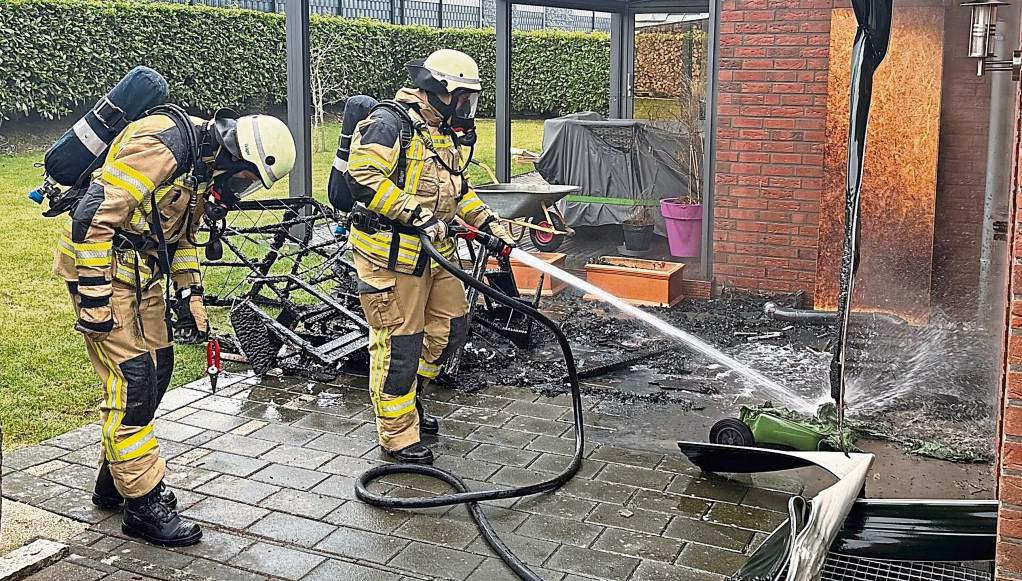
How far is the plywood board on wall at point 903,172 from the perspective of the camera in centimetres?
715

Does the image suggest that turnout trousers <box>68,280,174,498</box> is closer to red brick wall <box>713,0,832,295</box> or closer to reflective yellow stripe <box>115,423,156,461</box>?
reflective yellow stripe <box>115,423,156,461</box>

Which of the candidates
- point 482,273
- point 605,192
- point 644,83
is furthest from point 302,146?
point 644,83

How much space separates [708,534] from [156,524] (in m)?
2.30

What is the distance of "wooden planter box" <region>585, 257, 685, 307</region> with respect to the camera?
8.67m

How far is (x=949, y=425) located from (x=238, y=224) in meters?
8.28

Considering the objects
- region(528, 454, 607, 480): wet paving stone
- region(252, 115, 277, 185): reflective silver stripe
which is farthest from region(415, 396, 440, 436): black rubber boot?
region(252, 115, 277, 185): reflective silver stripe

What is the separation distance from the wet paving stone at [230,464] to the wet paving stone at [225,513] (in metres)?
0.34

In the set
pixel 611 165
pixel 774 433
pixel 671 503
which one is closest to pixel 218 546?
pixel 671 503

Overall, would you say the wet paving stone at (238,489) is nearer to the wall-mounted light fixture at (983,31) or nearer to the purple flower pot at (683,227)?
the wall-mounted light fixture at (983,31)

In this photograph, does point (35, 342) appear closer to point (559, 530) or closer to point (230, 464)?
point (230, 464)

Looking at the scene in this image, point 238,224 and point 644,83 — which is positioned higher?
point 644,83

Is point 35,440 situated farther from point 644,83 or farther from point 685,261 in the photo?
point 644,83

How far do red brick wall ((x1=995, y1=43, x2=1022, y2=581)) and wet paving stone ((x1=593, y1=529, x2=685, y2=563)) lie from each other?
135cm

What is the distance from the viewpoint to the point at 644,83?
1359 centimetres
